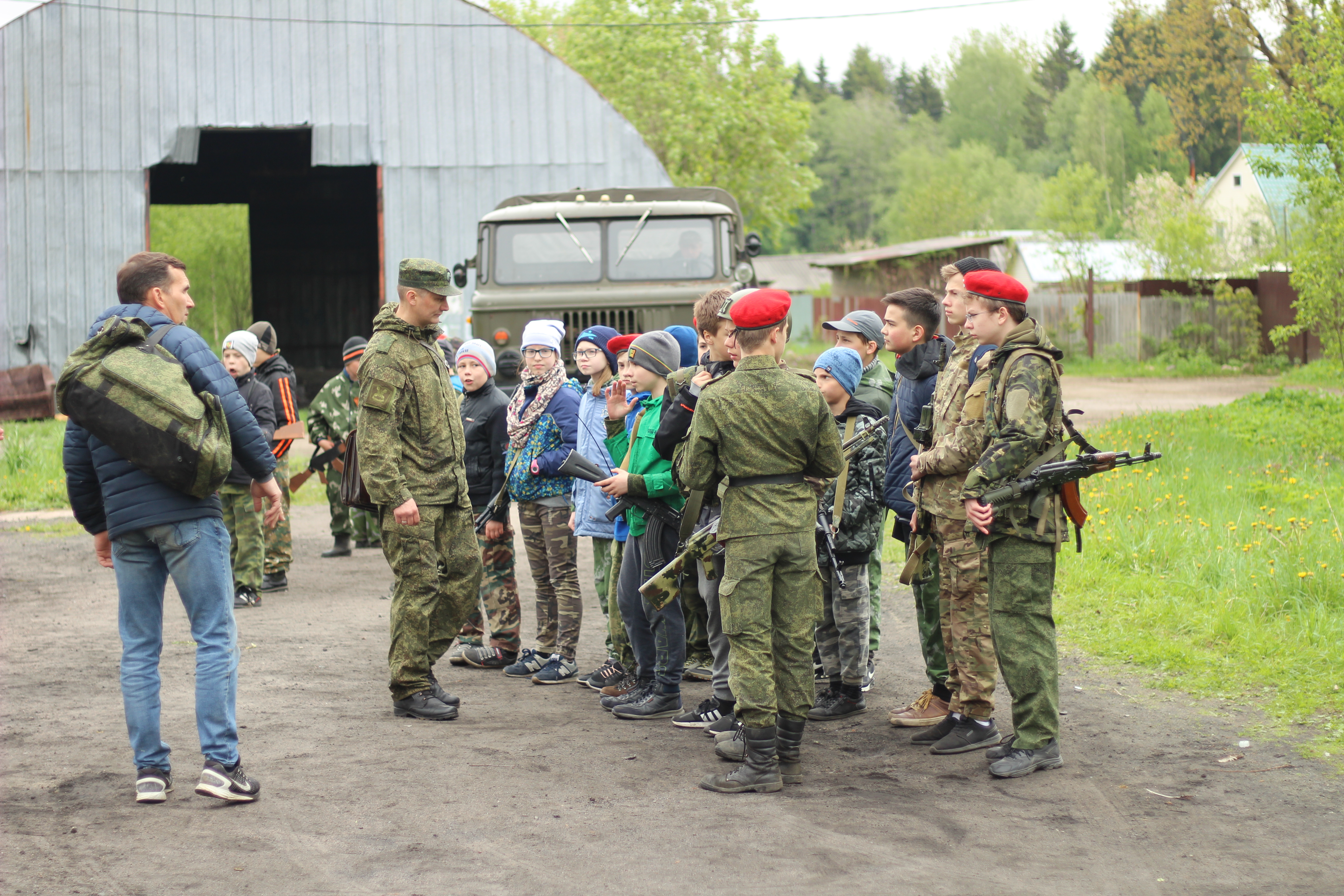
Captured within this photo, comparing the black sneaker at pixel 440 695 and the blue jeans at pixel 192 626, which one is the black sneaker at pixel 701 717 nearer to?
the black sneaker at pixel 440 695

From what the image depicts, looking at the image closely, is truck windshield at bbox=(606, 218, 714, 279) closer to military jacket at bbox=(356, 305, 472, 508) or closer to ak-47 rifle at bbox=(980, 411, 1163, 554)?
military jacket at bbox=(356, 305, 472, 508)

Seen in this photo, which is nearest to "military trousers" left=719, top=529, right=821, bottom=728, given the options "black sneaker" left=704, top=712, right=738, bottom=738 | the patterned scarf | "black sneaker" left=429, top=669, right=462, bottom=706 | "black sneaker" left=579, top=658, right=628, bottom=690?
"black sneaker" left=704, top=712, right=738, bottom=738

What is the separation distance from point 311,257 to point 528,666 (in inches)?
986

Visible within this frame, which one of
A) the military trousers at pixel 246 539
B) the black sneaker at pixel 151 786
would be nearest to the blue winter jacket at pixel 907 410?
the black sneaker at pixel 151 786

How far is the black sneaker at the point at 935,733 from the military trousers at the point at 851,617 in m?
0.51

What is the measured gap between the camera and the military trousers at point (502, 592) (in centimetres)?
660

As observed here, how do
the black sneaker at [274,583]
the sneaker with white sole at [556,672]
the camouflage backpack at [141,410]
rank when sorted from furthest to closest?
the black sneaker at [274,583], the sneaker with white sole at [556,672], the camouflage backpack at [141,410]

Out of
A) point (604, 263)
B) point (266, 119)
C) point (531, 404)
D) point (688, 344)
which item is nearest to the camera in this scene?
point (688, 344)

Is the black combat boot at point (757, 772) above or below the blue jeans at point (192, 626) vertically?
below

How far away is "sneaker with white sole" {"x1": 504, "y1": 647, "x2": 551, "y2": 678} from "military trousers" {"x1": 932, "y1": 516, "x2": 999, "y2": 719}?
7.37 ft

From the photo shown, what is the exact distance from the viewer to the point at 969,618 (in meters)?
5.07

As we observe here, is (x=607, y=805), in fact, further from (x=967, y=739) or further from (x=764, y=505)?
(x=967, y=739)

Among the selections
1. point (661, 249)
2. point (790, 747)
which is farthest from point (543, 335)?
Result: point (661, 249)

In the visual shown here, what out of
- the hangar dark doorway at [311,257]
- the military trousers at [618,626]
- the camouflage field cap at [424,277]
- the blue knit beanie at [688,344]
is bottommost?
the military trousers at [618,626]
